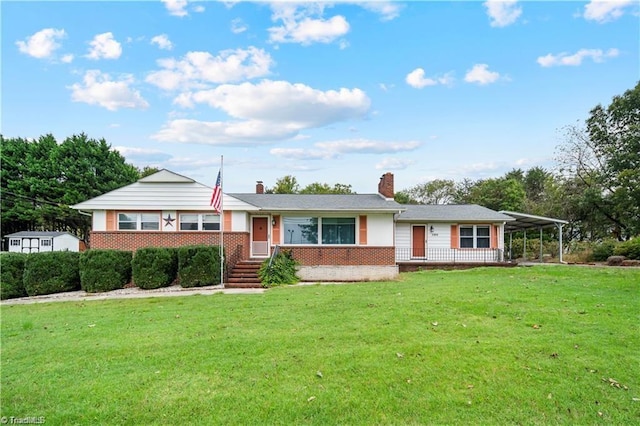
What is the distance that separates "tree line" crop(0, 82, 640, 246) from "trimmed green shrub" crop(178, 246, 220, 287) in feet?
73.6

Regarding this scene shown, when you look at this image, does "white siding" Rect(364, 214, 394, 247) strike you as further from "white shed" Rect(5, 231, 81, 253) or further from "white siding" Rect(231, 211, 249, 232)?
"white shed" Rect(5, 231, 81, 253)

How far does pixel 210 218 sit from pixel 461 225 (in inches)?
492

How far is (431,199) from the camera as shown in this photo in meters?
46.5

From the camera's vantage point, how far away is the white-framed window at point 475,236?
63.0 ft

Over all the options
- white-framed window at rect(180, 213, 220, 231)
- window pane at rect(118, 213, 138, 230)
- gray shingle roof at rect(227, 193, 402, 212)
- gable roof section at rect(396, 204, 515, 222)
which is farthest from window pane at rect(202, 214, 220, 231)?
gable roof section at rect(396, 204, 515, 222)

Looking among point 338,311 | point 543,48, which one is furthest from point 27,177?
point 543,48

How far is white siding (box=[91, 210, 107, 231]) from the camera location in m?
15.8

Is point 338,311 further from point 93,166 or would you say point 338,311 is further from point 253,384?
point 93,166

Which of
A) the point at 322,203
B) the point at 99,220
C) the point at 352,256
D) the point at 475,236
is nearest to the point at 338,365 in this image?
the point at 352,256

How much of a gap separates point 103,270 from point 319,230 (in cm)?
855

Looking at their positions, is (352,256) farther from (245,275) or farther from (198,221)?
(198,221)

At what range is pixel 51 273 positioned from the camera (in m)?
13.0

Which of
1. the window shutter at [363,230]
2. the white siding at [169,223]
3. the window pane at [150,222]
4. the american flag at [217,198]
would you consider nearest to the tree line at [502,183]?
the window shutter at [363,230]

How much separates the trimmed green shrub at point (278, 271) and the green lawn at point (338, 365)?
20.3 feet
